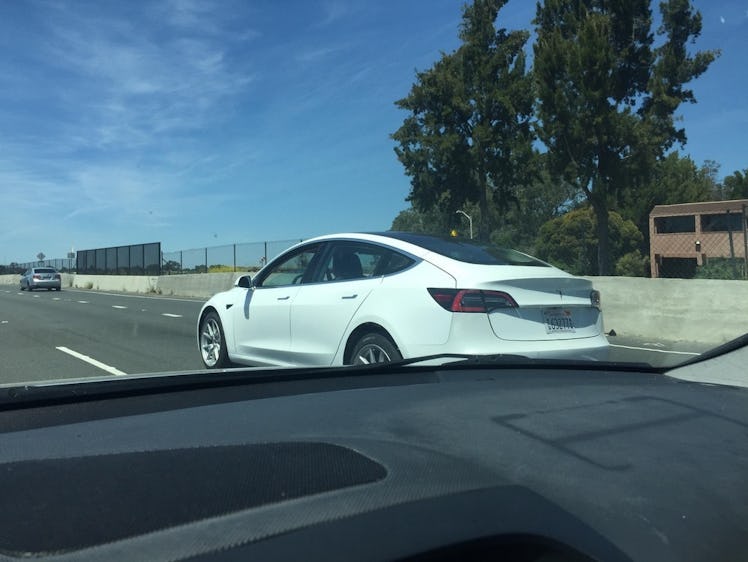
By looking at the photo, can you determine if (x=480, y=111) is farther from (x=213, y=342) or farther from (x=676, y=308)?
(x=213, y=342)

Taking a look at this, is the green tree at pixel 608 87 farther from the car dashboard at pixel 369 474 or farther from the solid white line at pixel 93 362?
the car dashboard at pixel 369 474

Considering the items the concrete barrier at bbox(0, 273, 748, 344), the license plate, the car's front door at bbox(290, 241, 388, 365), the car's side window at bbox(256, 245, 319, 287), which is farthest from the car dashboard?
the concrete barrier at bbox(0, 273, 748, 344)

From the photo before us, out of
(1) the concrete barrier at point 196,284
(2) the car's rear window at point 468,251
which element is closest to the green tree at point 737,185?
(1) the concrete barrier at point 196,284

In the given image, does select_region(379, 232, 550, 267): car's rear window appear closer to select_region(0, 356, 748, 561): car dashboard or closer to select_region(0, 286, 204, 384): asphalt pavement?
select_region(0, 356, 748, 561): car dashboard

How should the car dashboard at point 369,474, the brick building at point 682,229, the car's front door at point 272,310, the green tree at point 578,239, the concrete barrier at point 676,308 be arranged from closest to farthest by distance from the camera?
→ the car dashboard at point 369,474
the car's front door at point 272,310
the concrete barrier at point 676,308
the brick building at point 682,229
the green tree at point 578,239

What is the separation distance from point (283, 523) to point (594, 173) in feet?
93.9

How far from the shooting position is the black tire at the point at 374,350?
5121 millimetres

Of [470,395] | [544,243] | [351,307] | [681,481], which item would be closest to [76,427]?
[470,395]

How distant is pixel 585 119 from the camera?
88.2 ft

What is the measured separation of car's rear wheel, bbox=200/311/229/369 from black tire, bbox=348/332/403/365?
2.35 metres

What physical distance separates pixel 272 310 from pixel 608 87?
2432cm

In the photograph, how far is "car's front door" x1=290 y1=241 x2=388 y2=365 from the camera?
558 cm

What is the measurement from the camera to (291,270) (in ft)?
22.5

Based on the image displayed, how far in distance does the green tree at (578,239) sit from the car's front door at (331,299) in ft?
131
